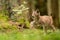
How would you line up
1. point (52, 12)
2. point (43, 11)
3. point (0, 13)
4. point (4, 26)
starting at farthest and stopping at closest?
1. point (43, 11)
2. point (52, 12)
3. point (0, 13)
4. point (4, 26)

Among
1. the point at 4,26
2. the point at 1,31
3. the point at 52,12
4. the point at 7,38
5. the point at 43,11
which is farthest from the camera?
the point at 43,11

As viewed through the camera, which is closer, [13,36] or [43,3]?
[13,36]

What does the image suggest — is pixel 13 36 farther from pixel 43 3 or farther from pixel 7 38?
pixel 43 3

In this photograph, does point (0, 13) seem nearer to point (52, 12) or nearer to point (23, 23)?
point (23, 23)

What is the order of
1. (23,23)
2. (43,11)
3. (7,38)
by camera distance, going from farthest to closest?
(43,11)
(23,23)
(7,38)

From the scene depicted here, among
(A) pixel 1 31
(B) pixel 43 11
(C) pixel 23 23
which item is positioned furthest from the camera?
(B) pixel 43 11

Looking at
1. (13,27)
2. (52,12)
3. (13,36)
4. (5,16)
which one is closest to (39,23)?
(13,27)

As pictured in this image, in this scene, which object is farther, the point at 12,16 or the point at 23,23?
the point at 23,23

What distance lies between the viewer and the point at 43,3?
28672 mm

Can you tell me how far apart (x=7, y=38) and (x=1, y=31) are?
2574 mm

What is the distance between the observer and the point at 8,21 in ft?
44.7

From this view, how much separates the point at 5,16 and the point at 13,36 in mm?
3997

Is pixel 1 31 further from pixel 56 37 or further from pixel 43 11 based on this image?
pixel 43 11

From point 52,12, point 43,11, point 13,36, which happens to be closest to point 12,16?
point 13,36
